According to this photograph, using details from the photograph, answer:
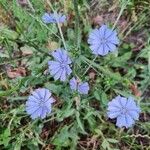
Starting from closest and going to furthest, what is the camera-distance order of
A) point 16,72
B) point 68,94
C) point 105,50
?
point 105,50, point 68,94, point 16,72

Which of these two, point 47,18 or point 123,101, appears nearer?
point 123,101

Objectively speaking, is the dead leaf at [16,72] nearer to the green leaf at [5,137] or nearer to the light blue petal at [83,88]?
the green leaf at [5,137]

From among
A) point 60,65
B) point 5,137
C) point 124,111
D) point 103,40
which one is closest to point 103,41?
point 103,40

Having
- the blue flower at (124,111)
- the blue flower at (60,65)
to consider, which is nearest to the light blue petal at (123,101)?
the blue flower at (124,111)

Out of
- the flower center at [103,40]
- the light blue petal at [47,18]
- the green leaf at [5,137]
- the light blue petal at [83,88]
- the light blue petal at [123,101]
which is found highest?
the light blue petal at [47,18]

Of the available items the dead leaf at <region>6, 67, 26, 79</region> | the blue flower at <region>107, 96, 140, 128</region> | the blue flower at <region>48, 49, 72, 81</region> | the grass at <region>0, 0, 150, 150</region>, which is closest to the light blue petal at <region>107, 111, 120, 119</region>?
the blue flower at <region>107, 96, 140, 128</region>

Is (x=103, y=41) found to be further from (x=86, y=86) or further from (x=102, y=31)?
(x=86, y=86)

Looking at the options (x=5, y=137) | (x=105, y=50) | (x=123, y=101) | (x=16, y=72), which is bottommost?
(x=5, y=137)
